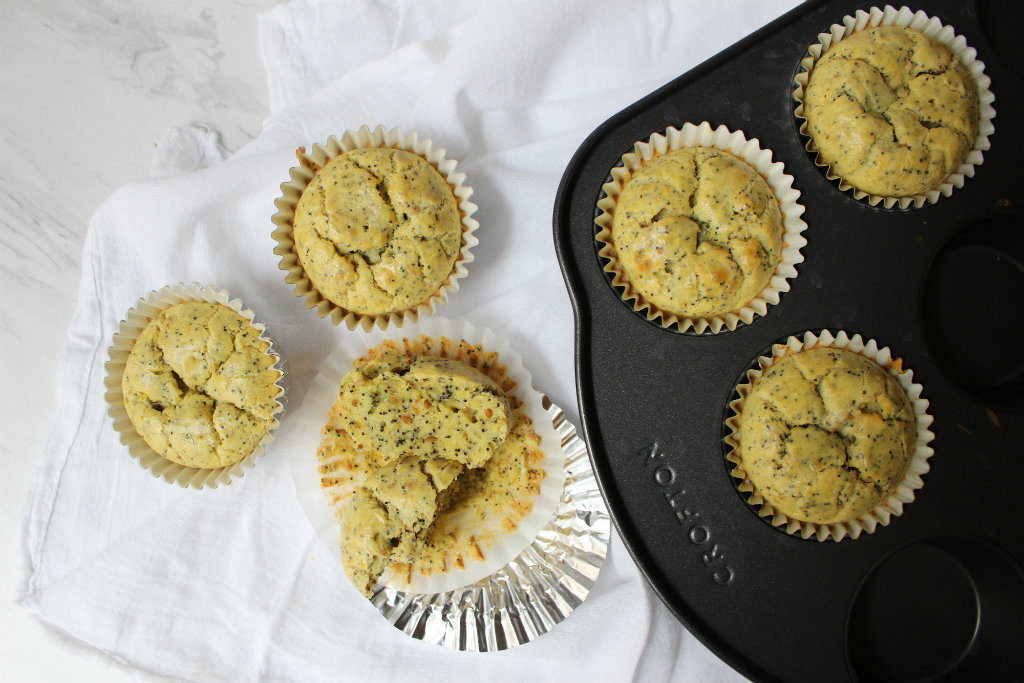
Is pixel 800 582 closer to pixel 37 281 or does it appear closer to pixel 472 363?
pixel 472 363

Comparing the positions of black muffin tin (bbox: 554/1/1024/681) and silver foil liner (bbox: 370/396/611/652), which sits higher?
black muffin tin (bbox: 554/1/1024/681)

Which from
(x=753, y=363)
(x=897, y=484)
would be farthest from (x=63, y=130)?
(x=897, y=484)

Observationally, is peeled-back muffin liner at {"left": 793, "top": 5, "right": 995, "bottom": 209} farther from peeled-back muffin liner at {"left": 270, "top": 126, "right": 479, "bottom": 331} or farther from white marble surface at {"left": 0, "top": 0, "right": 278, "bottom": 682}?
white marble surface at {"left": 0, "top": 0, "right": 278, "bottom": 682}

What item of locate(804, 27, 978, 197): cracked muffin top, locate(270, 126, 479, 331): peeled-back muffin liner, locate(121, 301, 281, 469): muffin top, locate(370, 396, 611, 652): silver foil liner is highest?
locate(804, 27, 978, 197): cracked muffin top

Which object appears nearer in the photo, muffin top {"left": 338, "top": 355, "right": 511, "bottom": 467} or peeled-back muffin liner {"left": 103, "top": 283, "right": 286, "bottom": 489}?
muffin top {"left": 338, "top": 355, "right": 511, "bottom": 467}

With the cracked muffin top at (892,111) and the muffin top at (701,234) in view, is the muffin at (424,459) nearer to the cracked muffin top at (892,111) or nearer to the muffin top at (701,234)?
the muffin top at (701,234)

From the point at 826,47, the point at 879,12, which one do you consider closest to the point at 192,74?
the point at 826,47

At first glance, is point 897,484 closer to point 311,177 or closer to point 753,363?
point 753,363

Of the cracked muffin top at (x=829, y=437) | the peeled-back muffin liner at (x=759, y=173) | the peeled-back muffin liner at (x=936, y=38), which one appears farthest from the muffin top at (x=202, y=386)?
the peeled-back muffin liner at (x=936, y=38)

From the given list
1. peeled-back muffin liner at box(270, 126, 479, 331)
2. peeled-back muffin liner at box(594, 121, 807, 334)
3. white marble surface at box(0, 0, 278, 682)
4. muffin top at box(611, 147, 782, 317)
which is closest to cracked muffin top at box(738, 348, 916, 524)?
peeled-back muffin liner at box(594, 121, 807, 334)
